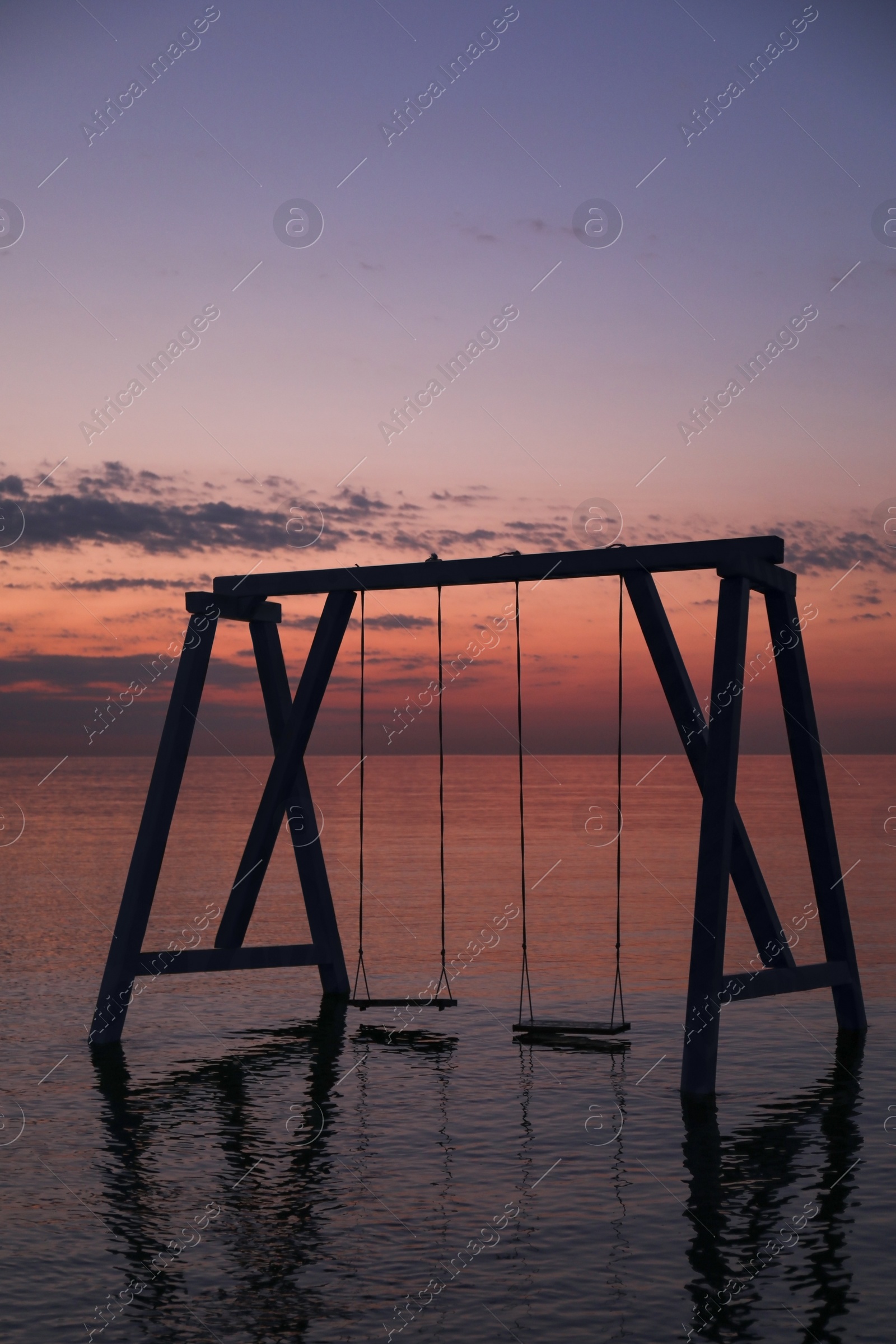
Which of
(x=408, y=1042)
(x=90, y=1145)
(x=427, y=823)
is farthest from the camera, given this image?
(x=427, y=823)

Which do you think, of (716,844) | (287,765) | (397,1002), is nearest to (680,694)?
(716,844)

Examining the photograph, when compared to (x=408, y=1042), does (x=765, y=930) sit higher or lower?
higher

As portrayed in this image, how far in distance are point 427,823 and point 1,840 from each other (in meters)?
20.3

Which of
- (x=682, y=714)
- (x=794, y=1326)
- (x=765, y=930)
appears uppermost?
(x=682, y=714)

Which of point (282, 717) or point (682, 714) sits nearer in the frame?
point (682, 714)

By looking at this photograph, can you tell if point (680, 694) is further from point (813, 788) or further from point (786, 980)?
point (786, 980)

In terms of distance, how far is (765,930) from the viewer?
12828 mm

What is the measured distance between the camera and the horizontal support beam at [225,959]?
13.4 meters

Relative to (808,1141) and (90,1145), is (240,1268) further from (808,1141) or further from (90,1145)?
(808,1141)

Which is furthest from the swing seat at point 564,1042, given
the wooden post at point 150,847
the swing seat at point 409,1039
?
the wooden post at point 150,847

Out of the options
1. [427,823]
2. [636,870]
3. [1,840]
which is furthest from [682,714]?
[427,823]

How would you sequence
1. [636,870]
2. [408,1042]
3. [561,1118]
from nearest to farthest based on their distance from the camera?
[561,1118] < [408,1042] < [636,870]

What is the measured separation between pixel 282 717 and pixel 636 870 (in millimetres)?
23420

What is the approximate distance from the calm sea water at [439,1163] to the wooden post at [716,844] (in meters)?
0.55
